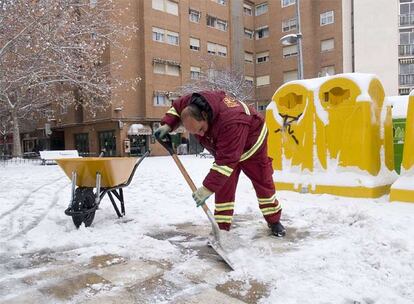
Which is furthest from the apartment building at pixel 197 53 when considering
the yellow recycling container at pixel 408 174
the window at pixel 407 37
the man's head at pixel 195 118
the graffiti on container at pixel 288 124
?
the man's head at pixel 195 118

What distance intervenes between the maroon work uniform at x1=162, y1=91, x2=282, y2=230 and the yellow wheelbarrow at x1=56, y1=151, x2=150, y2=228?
110 centimetres

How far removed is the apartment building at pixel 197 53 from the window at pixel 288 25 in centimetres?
10

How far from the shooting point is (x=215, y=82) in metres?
33.2

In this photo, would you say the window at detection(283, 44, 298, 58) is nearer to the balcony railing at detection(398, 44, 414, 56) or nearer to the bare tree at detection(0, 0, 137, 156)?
the balcony railing at detection(398, 44, 414, 56)

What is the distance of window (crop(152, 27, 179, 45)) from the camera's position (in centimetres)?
3616

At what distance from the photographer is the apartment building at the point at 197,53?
35344 millimetres

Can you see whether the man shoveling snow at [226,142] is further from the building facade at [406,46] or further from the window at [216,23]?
the building facade at [406,46]

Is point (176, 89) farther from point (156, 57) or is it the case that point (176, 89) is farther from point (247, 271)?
point (247, 271)

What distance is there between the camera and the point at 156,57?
118 feet

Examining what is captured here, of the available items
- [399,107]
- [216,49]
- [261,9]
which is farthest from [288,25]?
[399,107]

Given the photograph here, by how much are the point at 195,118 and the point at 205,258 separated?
4.32 ft

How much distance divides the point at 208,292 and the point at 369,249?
163 centimetres

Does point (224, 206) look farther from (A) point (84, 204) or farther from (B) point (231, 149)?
(A) point (84, 204)

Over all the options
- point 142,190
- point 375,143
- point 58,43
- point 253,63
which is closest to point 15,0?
point 58,43
